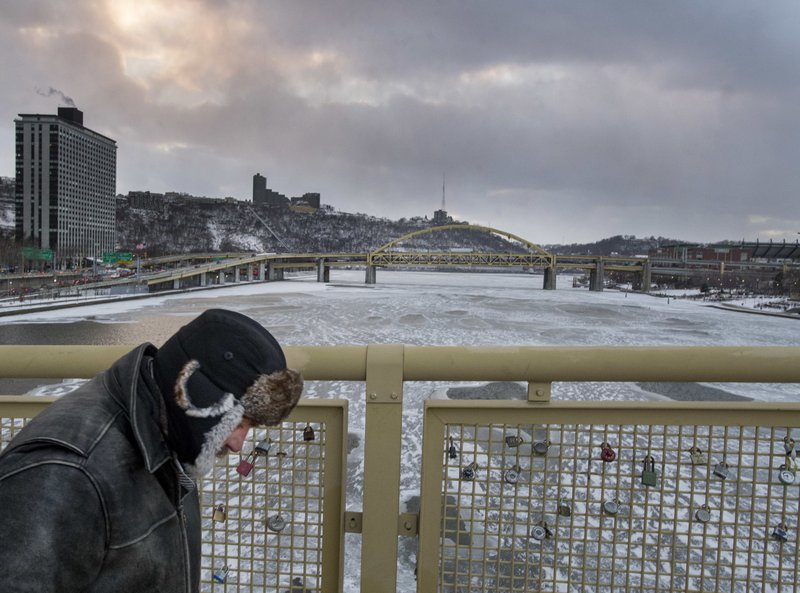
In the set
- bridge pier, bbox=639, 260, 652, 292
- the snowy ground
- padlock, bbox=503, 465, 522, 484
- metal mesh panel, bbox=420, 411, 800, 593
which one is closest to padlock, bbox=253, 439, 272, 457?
metal mesh panel, bbox=420, 411, 800, 593

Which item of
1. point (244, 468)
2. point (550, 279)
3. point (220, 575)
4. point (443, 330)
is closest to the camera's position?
point (244, 468)

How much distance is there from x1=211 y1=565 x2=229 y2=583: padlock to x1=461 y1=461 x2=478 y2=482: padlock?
954 mm

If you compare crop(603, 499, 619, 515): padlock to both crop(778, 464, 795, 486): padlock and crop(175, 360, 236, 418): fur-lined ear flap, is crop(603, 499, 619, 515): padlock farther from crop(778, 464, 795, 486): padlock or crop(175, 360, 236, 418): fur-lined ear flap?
crop(175, 360, 236, 418): fur-lined ear flap

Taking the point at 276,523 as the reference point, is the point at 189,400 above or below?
above

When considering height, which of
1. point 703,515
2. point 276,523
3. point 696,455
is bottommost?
point 276,523

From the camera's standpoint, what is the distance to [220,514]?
2.01 m

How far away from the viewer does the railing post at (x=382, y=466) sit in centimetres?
191

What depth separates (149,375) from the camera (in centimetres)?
117

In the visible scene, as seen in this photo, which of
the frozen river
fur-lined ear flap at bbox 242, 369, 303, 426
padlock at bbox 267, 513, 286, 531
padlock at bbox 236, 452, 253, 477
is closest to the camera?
fur-lined ear flap at bbox 242, 369, 303, 426

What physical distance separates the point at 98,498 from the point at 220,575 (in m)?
1.32

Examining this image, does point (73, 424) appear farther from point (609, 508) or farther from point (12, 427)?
point (609, 508)

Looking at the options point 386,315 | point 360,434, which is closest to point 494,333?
point 386,315

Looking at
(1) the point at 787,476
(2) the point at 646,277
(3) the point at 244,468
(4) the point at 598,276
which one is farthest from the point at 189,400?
(2) the point at 646,277

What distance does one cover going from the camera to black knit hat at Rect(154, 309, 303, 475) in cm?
115
